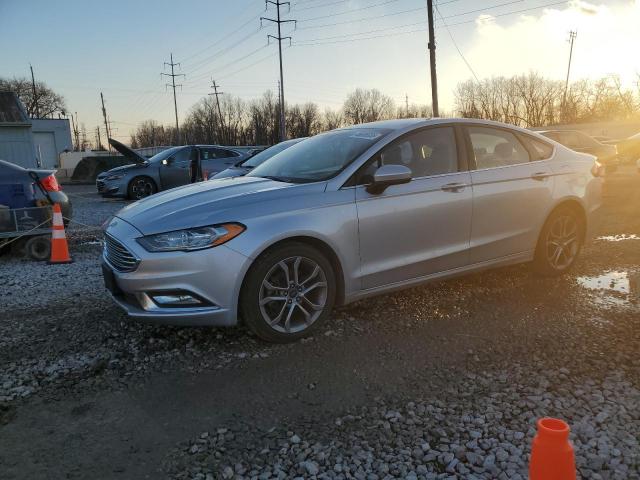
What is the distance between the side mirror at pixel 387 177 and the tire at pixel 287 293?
69cm

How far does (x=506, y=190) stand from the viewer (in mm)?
4633

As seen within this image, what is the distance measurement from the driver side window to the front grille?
71.0 inches

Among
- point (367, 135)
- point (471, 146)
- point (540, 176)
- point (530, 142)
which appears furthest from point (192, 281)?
point (530, 142)

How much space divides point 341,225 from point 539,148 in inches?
101

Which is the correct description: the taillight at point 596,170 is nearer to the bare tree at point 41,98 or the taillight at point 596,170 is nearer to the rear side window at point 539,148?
the rear side window at point 539,148

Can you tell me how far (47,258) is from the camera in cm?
705

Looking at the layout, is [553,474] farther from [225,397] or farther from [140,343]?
[140,343]

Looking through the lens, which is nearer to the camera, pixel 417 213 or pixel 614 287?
pixel 417 213

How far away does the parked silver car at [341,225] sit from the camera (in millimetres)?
3438

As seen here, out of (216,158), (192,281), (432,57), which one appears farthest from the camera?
(432,57)

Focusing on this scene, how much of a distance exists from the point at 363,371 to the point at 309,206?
1222 mm

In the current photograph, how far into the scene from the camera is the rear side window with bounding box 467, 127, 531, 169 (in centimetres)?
461

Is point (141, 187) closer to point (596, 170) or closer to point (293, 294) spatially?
point (293, 294)

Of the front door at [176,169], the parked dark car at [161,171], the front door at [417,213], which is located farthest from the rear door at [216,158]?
the front door at [417,213]
